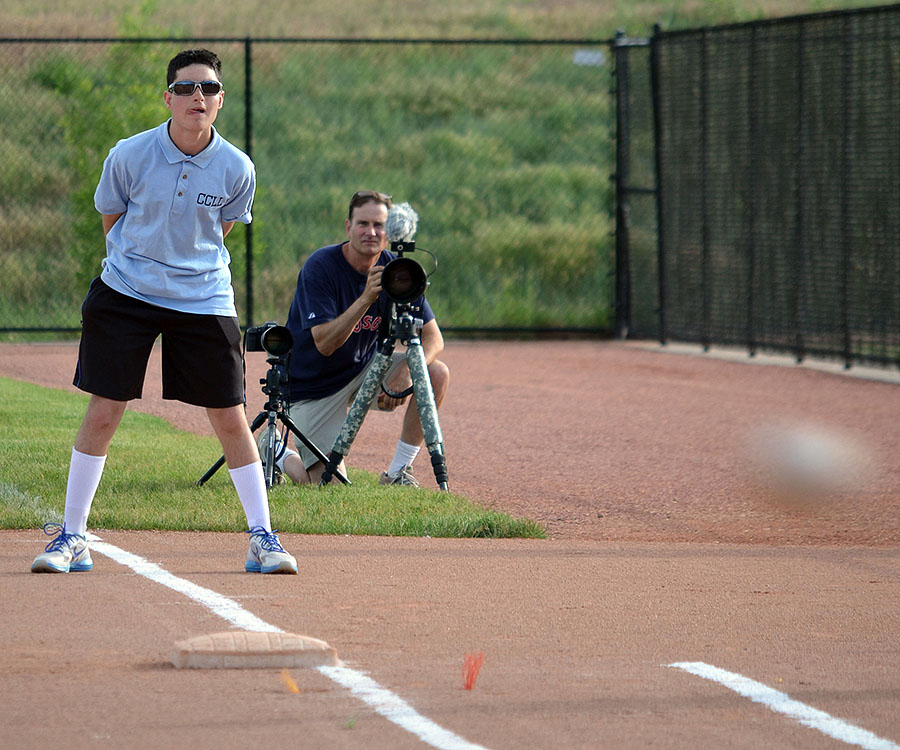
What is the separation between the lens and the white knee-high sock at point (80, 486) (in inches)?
216

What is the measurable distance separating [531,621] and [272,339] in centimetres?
266

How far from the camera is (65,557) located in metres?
5.50

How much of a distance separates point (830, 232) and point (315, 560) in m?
9.28

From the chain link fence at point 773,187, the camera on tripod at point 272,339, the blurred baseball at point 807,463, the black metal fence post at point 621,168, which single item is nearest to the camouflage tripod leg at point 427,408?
the camera on tripod at point 272,339

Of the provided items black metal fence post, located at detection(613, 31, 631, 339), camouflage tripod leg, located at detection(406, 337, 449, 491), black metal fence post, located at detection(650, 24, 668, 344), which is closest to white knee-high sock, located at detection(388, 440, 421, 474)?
camouflage tripod leg, located at detection(406, 337, 449, 491)

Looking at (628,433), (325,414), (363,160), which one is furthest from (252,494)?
(363,160)

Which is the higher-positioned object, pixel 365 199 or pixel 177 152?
pixel 177 152

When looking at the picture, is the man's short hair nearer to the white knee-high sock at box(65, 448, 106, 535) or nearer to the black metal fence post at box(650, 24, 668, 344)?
the white knee-high sock at box(65, 448, 106, 535)

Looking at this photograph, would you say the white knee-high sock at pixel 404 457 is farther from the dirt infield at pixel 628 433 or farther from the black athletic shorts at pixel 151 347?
the black athletic shorts at pixel 151 347

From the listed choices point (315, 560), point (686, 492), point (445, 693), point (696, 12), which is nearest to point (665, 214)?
point (686, 492)

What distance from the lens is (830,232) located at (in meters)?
14.1

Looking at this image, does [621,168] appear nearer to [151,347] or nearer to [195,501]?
[195,501]

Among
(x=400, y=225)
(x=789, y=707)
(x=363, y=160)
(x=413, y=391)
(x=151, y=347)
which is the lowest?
(x=789, y=707)

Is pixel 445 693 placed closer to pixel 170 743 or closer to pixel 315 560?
pixel 170 743
